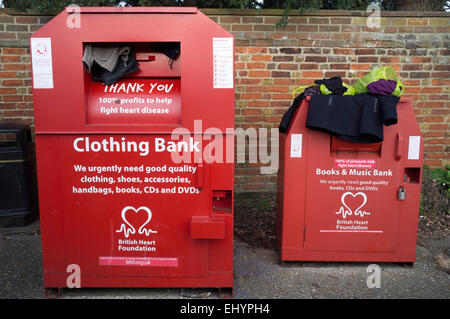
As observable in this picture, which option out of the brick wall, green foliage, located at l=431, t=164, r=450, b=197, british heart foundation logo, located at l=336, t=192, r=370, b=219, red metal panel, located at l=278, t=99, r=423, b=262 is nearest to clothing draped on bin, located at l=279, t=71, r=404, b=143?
red metal panel, located at l=278, t=99, r=423, b=262

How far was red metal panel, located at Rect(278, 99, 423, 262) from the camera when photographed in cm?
290

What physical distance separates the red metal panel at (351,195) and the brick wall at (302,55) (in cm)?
149

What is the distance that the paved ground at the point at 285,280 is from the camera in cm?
269

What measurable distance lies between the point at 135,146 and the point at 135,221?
0.59 meters

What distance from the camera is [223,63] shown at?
92.6 inches

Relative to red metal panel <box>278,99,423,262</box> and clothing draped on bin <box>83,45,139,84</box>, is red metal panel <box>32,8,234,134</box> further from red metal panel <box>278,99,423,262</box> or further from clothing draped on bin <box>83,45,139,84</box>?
red metal panel <box>278,99,423,262</box>

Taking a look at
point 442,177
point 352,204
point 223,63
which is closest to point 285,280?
point 352,204

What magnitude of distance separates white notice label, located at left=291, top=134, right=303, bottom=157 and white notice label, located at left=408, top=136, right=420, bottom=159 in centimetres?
97

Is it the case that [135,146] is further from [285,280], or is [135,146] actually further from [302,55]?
[302,55]

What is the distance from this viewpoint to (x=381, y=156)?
2.90 m

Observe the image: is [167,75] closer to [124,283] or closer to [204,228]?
[204,228]

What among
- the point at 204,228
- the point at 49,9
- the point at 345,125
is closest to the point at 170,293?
the point at 204,228

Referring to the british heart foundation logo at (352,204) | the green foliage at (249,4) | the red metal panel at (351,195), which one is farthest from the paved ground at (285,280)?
the green foliage at (249,4)

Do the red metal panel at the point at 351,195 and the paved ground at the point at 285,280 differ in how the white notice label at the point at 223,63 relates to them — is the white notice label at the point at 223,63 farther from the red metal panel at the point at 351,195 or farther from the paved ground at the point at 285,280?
the paved ground at the point at 285,280
